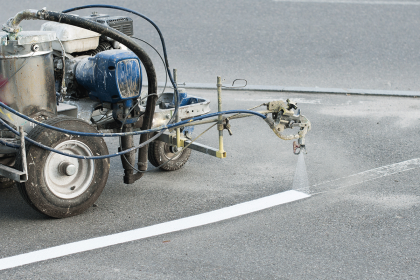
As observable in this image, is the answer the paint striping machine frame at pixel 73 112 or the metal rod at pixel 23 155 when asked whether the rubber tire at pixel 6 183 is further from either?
the metal rod at pixel 23 155

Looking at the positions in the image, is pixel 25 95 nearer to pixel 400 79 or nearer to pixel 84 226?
pixel 84 226

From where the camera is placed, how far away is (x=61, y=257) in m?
3.63

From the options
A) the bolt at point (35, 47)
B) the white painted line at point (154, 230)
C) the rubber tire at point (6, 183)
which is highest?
the bolt at point (35, 47)

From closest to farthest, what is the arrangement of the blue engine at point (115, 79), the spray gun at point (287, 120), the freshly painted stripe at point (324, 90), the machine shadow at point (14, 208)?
the machine shadow at point (14, 208), the blue engine at point (115, 79), the spray gun at point (287, 120), the freshly painted stripe at point (324, 90)

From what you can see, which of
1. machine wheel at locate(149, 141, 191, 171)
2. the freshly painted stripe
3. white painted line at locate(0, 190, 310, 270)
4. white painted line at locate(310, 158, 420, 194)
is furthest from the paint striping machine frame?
the freshly painted stripe

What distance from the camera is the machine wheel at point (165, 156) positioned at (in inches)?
201

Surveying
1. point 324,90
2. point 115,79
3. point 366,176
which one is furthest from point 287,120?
point 324,90

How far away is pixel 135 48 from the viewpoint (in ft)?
13.3

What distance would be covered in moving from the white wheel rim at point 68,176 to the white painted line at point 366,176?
1831 millimetres

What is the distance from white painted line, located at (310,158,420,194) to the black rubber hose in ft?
4.73

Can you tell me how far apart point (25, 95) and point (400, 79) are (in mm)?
5780

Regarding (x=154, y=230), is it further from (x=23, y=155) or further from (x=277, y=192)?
(x=277, y=192)

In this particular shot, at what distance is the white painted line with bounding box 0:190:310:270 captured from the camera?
3631 mm

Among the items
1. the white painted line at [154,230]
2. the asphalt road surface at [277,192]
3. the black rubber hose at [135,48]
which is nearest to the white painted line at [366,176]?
the asphalt road surface at [277,192]
